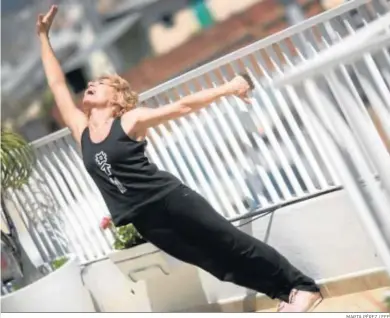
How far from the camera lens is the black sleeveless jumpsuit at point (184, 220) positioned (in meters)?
2.53

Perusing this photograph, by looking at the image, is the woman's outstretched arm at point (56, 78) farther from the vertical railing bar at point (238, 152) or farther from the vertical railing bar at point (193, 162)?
the vertical railing bar at point (238, 152)

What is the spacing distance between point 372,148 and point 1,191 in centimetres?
195

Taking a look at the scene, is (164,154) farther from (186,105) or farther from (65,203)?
(65,203)

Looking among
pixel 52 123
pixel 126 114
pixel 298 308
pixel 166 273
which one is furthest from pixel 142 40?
pixel 298 308

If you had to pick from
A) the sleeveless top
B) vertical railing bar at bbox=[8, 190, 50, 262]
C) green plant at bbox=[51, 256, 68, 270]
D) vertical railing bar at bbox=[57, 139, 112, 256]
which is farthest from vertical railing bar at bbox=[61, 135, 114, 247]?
the sleeveless top

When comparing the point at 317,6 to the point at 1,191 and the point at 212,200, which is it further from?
the point at 1,191

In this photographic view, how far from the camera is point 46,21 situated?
2.73 meters

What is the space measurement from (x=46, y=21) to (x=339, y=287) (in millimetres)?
1615

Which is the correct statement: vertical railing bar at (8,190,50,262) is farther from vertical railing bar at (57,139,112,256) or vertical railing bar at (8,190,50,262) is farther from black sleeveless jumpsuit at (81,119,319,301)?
black sleeveless jumpsuit at (81,119,319,301)

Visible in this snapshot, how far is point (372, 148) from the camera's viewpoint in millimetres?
1771

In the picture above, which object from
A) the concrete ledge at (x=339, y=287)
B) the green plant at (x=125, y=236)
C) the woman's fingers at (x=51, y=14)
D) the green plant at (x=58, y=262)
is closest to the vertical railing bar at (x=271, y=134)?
the concrete ledge at (x=339, y=287)

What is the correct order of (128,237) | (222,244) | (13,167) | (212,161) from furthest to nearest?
(13,167) < (128,237) < (212,161) < (222,244)

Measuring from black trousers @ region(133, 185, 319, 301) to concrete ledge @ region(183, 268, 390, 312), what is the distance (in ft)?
0.21

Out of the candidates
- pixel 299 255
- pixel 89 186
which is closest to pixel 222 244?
pixel 299 255
